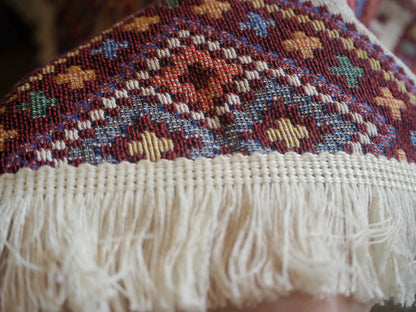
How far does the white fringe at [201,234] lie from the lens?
16.3 inches

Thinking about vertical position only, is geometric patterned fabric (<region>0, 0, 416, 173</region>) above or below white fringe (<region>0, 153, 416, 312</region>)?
above

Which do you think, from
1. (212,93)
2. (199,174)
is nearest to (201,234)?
(199,174)

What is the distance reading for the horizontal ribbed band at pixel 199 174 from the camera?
0.45m

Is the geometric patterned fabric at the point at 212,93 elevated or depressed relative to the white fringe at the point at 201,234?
elevated

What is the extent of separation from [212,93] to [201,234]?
184mm

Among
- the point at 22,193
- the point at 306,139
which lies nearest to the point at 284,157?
the point at 306,139

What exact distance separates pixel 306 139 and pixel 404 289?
22cm

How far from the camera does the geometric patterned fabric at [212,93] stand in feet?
1.55

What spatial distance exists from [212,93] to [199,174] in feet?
0.38

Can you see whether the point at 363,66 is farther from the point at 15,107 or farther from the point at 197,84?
the point at 15,107

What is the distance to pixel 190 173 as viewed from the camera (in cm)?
46

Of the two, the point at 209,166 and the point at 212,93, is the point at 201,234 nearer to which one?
the point at 209,166

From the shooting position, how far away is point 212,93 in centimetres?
51

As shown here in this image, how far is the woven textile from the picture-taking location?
0.42 metres
